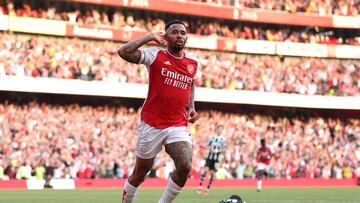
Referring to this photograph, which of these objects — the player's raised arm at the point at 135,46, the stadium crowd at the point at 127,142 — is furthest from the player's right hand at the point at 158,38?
the stadium crowd at the point at 127,142

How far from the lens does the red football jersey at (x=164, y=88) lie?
10.6 metres

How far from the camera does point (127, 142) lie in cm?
3456

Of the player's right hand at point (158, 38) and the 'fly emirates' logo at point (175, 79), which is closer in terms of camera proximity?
the player's right hand at point (158, 38)

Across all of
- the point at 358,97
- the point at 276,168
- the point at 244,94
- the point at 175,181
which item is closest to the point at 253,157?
the point at 276,168

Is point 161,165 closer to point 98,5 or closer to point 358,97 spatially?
point 98,5

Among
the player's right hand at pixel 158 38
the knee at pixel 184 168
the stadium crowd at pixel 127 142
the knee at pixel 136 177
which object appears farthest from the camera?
the stadium crowd at pixel 127 142

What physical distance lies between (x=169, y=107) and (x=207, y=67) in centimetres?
3077

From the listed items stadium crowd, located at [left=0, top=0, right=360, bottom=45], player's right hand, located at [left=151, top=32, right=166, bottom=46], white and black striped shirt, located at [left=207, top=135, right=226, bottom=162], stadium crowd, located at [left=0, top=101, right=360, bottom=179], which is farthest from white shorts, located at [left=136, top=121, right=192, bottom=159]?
stadium crowd, located at [left=0, top=0, right=360, bottom=45]

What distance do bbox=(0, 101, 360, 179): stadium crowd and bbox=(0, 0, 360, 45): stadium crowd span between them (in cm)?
470

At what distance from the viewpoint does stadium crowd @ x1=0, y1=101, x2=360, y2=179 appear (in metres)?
30.9

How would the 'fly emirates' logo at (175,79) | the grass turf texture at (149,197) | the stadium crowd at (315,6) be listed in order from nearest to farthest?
the 'fly emirates' logo at (175,79) < the grass turf texture at (149,197) < the stadium crowd at (315,6)

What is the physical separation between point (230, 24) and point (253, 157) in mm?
11438

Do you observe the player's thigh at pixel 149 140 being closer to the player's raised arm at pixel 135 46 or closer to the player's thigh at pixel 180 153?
the player's thigh at pixel 180 153

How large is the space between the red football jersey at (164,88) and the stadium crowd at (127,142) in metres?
20.0
